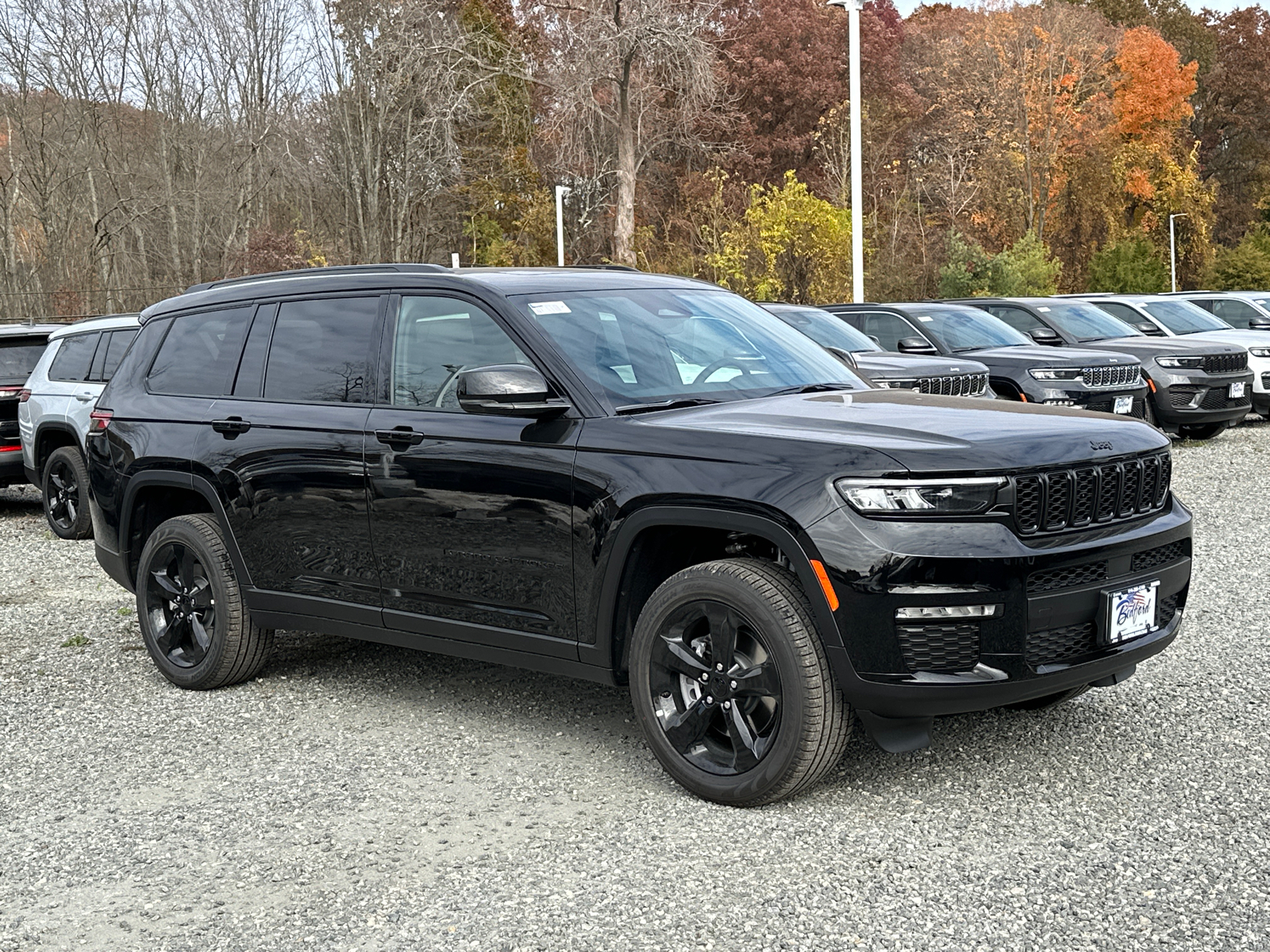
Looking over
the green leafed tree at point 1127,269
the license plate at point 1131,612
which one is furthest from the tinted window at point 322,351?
the green leafed tree at point 1127,269

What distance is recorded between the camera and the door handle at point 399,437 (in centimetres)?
533

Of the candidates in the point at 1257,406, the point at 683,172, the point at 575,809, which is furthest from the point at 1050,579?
the point at 683,172

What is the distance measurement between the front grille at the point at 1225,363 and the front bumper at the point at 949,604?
1201 centimetres

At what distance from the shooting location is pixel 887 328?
15594 mm

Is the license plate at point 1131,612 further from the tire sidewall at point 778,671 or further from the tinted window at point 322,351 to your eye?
the tinted window at point 322,351

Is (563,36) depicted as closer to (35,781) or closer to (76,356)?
(76,356)

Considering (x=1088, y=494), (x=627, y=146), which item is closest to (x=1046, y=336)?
(x=1088, y=494)

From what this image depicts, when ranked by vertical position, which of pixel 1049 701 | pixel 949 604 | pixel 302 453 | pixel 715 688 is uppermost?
pixel 302 453

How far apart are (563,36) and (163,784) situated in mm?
31968

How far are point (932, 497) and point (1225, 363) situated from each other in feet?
41.4

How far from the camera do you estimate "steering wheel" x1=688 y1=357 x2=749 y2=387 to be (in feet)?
17.2

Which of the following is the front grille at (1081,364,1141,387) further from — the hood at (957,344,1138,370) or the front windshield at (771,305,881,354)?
the front windshield at (771,305,881,354)

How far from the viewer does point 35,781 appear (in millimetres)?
5215

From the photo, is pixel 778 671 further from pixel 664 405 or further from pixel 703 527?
pixel 664 405
